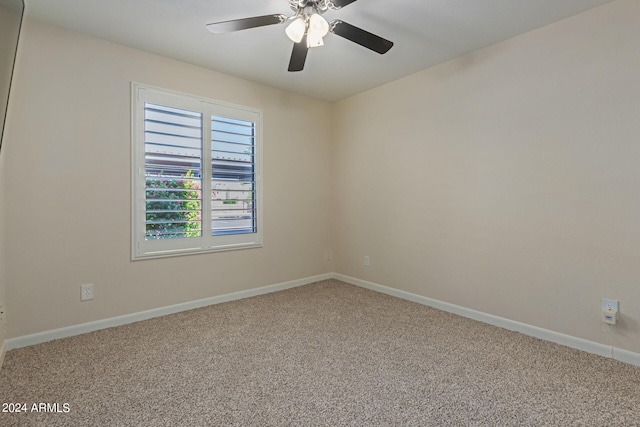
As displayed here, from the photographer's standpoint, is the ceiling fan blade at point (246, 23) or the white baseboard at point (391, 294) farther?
the white baseboard at point (391, 294)

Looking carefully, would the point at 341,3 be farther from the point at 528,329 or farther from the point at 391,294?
the point at 391,294

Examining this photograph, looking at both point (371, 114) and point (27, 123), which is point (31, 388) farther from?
point (371, 114)

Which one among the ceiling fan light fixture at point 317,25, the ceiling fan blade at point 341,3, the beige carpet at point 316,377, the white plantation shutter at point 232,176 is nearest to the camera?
the beige carpet at point 316,377

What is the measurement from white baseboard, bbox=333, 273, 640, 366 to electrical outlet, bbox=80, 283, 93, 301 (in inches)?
113

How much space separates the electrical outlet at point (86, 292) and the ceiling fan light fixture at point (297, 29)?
99.2 inches

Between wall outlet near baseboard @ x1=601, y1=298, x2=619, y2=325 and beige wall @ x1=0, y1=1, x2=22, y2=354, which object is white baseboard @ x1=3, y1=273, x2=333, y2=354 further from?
wall outlet near baseboard @ x1=601, y1=298, x2=619, y2=325

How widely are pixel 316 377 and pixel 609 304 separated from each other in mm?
2078

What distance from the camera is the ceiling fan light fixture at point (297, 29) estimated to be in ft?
6.44

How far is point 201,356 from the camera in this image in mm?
2168

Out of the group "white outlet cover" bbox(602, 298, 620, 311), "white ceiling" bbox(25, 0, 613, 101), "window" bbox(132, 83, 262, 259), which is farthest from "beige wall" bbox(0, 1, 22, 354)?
"white outlet cover" bbox(602, 298, 620, 311)

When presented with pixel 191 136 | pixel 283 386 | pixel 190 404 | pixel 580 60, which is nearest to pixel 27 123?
pixel 191 136

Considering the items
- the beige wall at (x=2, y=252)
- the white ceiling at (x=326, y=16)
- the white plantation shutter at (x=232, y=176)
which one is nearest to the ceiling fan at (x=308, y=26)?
the white ceiling at (x=326, y=16)

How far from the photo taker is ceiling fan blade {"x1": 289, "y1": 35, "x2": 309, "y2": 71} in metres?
2.14

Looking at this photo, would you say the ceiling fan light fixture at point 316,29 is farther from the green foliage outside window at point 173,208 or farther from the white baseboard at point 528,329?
the white baseboard at point 528,329
